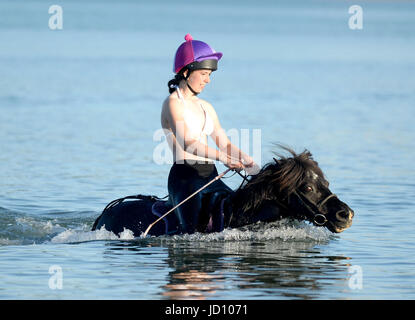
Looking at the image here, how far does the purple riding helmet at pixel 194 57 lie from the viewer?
34.6ft

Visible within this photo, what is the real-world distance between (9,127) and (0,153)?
12.3ft

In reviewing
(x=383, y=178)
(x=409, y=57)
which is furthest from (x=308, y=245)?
(x=409, y=57)

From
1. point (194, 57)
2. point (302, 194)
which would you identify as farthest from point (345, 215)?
point (194, 57)

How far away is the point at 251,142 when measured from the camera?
20.6 m

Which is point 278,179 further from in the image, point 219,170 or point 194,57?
point 219,170

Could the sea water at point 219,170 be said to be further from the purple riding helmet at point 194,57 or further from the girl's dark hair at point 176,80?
the purple riding helmet at point 194,57

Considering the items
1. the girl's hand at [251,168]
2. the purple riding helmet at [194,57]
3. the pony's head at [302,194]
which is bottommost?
the pony's head at [302,194]

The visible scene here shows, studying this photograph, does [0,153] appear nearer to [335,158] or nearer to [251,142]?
[251,142]

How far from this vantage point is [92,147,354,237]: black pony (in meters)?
10.2

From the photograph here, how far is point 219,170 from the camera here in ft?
55.2

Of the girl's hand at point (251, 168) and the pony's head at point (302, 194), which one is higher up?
the girl's hand at point (251, 168)

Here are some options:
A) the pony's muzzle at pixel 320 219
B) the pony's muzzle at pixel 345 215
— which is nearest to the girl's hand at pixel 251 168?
the pony's muzzle at pixel 320 219

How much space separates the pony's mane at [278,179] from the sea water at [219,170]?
48 cm
